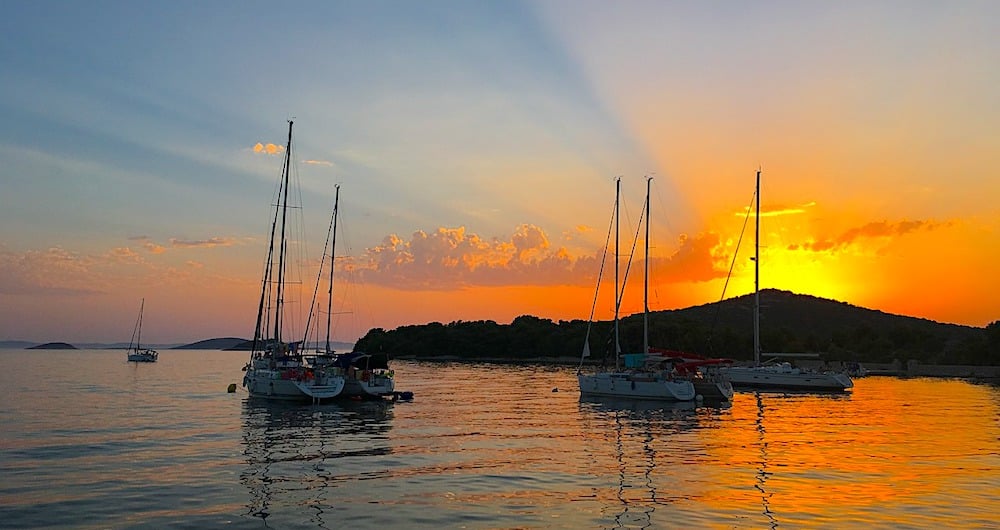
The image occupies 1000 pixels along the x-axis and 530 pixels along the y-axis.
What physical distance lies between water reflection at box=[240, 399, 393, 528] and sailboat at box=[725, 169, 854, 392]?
42.2m

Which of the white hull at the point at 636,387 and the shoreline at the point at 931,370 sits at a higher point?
the shoreline at the point at 931,370

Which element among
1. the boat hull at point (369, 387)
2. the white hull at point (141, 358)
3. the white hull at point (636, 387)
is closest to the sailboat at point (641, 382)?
the white hull at point (636, 387)

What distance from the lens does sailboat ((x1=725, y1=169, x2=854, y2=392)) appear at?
78250 millimetres

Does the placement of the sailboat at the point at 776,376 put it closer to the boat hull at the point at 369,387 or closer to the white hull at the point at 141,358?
the boat hull at the point at 369,387

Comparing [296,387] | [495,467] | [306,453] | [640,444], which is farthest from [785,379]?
[306,453]

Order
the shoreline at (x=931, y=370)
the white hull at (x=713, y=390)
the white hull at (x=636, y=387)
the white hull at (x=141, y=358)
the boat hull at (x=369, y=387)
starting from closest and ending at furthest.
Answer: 1. the white hull at (x=636, y=387)
2. the boat hull at (x=369, y=387)
3. the white hull at (x=713, y=390)
4. the shoreline at (x=931, y=370)
5. the white hull at (x=141, y=358)

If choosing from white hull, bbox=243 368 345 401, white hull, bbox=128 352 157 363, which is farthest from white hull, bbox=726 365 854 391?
white hull, bbox=128 352 157 363

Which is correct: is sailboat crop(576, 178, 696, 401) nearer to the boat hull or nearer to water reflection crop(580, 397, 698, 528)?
water reflection crop(580, 397, 698, 528)

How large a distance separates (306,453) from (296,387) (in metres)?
25.5

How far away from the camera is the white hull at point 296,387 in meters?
57.1

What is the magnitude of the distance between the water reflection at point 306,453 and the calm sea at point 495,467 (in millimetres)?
120

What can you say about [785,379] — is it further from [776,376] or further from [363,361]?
[363,361]

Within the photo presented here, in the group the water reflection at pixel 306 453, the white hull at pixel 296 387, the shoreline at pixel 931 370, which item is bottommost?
the water reflection at pixel 306 453

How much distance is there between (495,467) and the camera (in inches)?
1146
